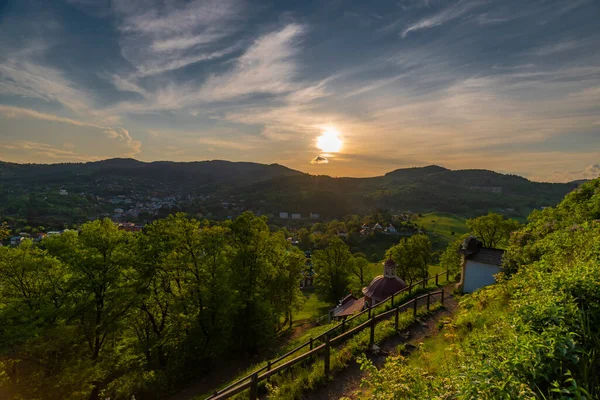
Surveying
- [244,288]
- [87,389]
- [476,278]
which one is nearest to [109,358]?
[87,389]

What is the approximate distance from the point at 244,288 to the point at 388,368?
747 inches

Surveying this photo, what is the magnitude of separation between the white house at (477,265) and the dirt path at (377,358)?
4758mm

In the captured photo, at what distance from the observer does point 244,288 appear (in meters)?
22.8

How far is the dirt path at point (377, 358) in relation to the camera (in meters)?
8.76

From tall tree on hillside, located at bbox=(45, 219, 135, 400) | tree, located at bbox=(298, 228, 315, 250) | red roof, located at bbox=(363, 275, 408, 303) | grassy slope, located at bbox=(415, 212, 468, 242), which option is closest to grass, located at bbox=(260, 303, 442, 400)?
tall tree on hillside, located at bbox=(45, 219, 135, 400)

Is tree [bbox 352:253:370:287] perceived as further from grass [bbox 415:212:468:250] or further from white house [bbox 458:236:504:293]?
grass [bbox 415:212:468:250]

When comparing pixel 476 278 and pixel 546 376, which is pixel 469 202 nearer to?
pixel 476 278

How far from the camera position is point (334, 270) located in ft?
145

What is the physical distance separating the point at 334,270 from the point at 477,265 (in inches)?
967

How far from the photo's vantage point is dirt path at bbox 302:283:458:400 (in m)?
8.76

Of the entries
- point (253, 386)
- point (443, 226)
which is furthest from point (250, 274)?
point (443, 226)

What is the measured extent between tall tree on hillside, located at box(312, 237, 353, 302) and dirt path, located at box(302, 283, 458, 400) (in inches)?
1042

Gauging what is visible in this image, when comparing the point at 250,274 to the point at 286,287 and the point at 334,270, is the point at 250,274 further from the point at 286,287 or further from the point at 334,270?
the point at 334,270

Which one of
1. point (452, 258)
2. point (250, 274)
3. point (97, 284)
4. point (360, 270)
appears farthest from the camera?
point (360, 270)
